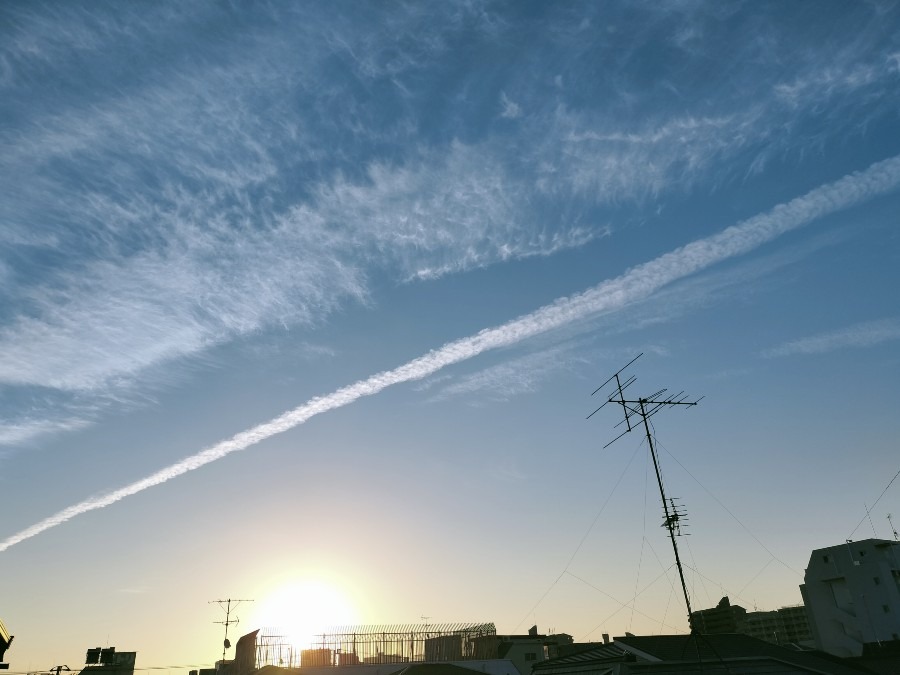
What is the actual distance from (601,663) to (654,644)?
388 cm

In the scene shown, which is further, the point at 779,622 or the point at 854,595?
the point at 779,622

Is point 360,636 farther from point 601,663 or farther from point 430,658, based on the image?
point 601,663

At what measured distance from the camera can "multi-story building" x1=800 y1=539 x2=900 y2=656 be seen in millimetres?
73312

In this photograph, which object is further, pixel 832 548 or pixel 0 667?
pixel 832 548

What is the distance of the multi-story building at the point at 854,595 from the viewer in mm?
73312

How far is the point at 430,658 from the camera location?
125 feet

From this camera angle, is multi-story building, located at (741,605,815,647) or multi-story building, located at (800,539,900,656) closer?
multi-story building, located at (800,539,900,656)

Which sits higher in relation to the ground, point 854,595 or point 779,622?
point 854,595

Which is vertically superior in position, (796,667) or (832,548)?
(832,548)

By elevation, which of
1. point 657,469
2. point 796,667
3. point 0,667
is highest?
point 657,469

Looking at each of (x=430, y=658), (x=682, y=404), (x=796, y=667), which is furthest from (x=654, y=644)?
(x=430, y=658)

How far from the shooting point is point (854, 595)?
76.0 metres

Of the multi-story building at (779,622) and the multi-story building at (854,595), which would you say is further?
the multi-story building at (779,622)

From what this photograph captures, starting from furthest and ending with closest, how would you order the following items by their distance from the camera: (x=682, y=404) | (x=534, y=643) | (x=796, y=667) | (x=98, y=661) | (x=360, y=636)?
(x=534, y=643)
(x=98, y=661)
(x=360, y=636)
(x=682, y=404)
(x=796, y=667)
